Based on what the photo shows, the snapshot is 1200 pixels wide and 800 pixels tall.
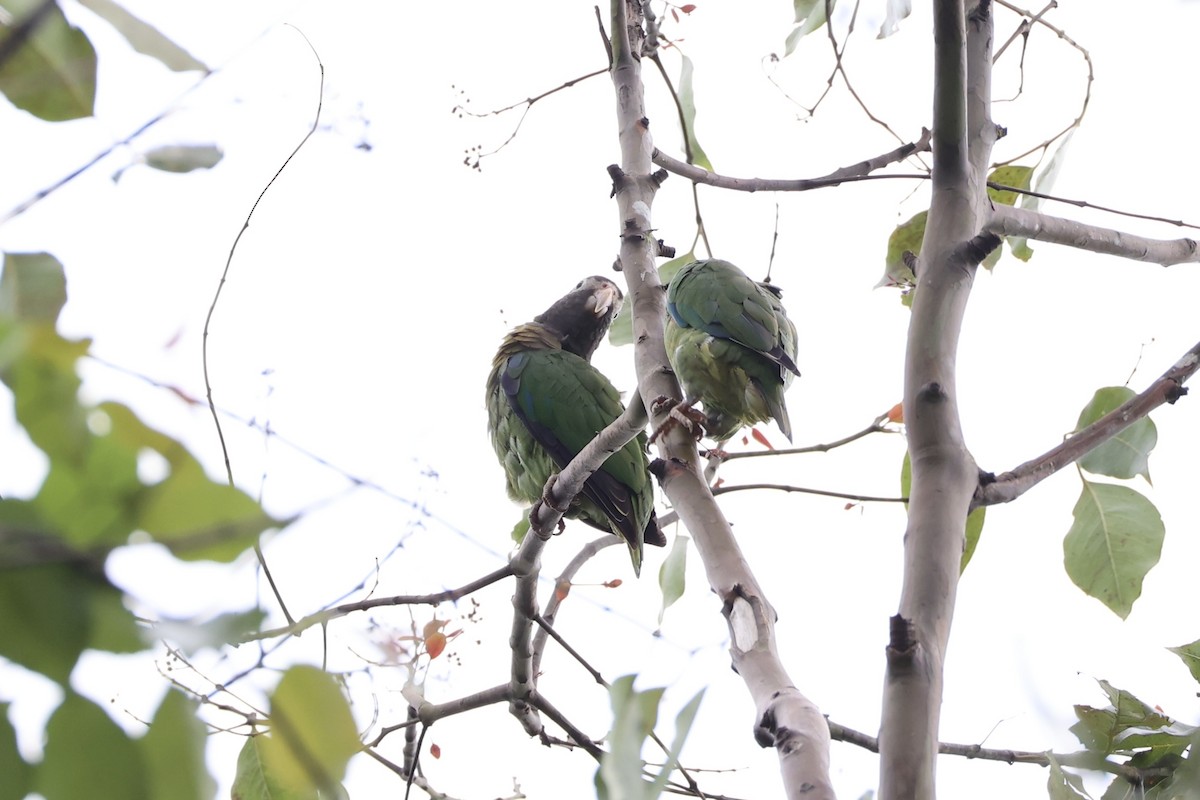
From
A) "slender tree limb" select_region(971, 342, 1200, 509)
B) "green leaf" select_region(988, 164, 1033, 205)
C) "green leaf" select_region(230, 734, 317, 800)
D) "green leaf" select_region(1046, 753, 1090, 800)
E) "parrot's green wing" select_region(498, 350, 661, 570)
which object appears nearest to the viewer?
"green leaf" select_region(230, 734, 317, 800)

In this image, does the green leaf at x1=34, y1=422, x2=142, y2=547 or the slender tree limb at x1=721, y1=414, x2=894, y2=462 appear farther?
the slender tree limb at x1=721, y1=414, x2=894, y2=462

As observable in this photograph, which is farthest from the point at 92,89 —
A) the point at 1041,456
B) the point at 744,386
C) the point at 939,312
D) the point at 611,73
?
the point at 744,386

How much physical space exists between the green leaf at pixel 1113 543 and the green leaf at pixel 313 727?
1499 mm

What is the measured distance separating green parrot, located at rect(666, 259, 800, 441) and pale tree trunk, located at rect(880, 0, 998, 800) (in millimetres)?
1223

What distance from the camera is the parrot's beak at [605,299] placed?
3.77m

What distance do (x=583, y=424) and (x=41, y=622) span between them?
2.76 meters

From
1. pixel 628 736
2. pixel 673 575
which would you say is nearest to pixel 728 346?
pixel 673 575

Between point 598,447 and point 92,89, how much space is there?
1365 millimetres

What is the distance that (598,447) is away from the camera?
1.81 m

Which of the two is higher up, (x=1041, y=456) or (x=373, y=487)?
(x=1041, y=456)

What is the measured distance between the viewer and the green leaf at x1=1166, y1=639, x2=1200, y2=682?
1.43 meters

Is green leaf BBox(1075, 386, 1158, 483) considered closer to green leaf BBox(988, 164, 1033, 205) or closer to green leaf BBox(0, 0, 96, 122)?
green leaf BBox(988, 164, 1033, 205)

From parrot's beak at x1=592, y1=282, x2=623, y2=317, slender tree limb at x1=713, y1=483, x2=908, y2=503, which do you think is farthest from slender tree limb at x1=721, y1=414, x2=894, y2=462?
parrot's beak at x1=592, y1=282, x2=623, y2=317

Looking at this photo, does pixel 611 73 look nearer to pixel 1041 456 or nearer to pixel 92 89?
pixel 1041 456
